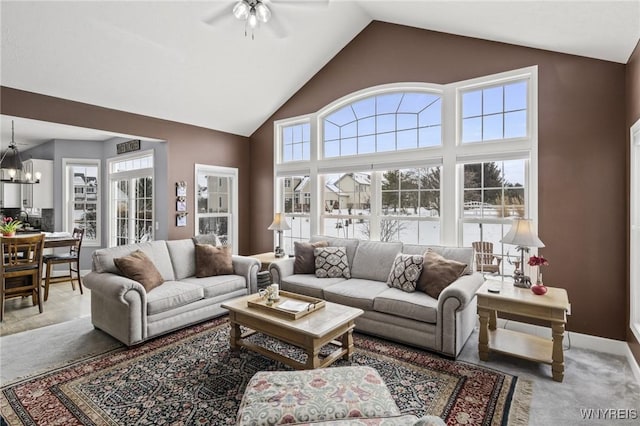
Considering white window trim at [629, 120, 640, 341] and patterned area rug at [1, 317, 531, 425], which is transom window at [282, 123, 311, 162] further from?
white window trim at [629, 120, 640, 341]

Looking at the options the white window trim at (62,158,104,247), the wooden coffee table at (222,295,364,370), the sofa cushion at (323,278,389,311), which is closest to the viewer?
the wooden coffee table at (222,295,364,370)

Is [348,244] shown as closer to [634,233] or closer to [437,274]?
[437,274]

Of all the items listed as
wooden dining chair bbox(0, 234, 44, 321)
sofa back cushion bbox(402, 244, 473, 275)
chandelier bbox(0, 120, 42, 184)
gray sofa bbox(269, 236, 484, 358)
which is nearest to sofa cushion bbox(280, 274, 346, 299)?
gray sofa bbox(269, 236, 484, 358)

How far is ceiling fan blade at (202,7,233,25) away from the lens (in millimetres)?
3447

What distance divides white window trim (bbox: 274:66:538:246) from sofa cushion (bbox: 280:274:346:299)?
1.53 m

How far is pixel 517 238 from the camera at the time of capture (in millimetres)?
3031

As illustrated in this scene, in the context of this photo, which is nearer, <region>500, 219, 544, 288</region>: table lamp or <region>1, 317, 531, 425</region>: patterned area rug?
<region>1, 317, 531, 425</region>: patterned area rug

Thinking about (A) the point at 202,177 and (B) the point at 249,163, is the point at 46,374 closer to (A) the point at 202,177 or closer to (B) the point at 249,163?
(A) the point at 202,177

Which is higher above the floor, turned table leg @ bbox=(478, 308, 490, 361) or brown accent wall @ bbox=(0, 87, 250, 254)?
brown accent wall @ bbox=(0, 87, 250, 254)

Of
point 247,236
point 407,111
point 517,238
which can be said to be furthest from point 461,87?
point 247,236

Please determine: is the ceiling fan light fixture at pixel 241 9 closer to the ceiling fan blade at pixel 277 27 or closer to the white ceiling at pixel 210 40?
the white ceiling at pixel 210 40

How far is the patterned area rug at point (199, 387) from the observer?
2.16m

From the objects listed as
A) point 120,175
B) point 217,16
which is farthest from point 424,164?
point 120,175

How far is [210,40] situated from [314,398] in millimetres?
3904
